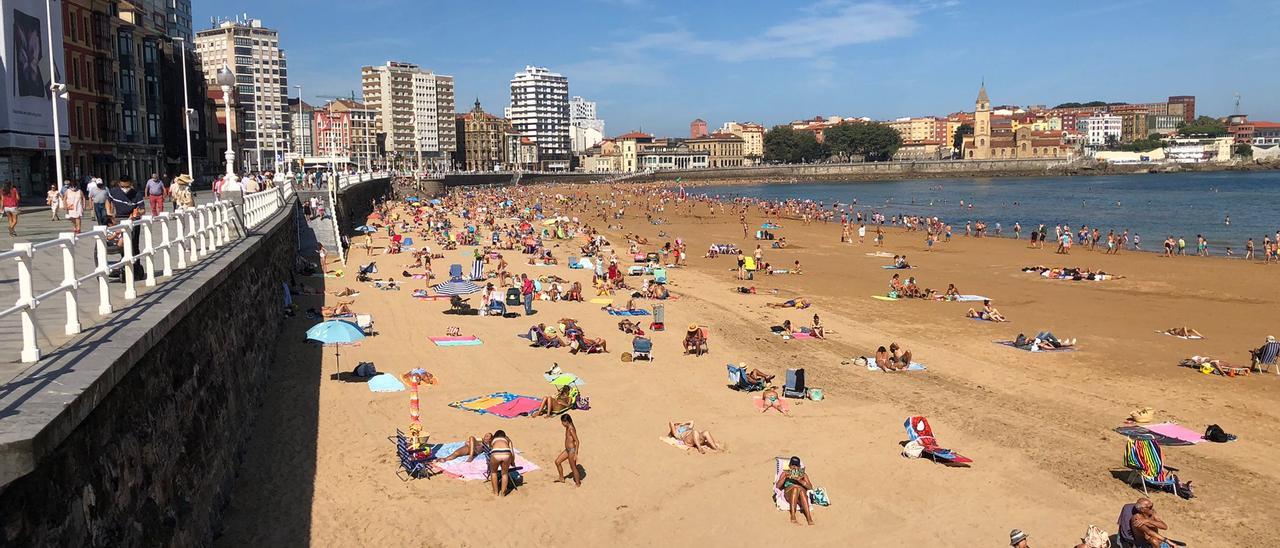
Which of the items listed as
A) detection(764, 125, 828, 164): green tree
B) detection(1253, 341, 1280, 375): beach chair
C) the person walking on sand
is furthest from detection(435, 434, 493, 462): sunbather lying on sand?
detection(764, 125, 828, 164): green tree

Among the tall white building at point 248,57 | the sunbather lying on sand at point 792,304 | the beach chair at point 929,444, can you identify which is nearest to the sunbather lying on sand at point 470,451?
the beach chair at point 929,444

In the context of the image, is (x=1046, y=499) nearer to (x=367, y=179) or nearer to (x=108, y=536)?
(x=108, y=536)

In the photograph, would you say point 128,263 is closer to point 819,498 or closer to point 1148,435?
point 819,498

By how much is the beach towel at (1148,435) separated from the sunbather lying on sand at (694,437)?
5.08 metres

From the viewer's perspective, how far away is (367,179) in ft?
187

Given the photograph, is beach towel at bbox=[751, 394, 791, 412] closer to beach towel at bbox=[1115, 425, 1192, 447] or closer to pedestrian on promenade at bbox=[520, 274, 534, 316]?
beach towel at bbox=[1115, 425, 1192, 447]

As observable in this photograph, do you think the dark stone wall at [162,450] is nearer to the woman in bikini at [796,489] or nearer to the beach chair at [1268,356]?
the woman in bikini at [796,489]

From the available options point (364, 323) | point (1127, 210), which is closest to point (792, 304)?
point (364, 323)

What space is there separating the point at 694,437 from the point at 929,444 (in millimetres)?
2710

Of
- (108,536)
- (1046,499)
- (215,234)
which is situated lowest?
(1046,499)

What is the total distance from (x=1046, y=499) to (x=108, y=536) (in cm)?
839

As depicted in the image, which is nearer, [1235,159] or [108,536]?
[108,536]

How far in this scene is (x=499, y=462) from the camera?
928 cm

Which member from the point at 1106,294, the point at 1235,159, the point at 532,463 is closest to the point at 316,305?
the point at 532,463
